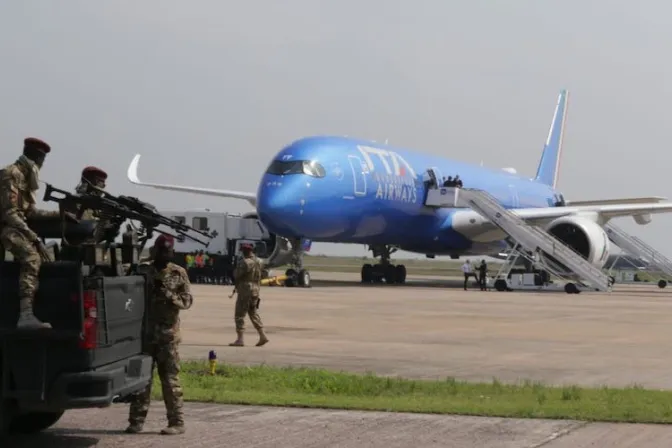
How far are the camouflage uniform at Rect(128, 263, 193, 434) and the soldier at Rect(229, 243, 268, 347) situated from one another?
7269 millimetres

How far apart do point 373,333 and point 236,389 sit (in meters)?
7.21

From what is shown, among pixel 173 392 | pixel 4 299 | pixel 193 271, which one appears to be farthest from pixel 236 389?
pixel 193 271

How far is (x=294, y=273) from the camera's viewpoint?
1448 inches

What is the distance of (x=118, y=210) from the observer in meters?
8.47

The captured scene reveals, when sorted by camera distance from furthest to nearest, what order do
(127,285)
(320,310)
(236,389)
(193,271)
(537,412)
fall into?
(193,271) → (320,310) → (236,389) → (537,412) → (127,285)

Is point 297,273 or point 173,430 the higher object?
point 297,273

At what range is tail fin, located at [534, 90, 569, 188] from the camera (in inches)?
2338

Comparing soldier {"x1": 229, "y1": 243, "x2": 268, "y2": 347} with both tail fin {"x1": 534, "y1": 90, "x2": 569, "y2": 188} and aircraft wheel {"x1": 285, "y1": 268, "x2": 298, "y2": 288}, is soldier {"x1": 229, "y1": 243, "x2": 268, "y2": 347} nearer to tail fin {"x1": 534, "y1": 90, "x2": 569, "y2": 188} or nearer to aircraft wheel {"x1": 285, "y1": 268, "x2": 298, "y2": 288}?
aircraft wheel {"x1": 285, "y1": 268, "x2": 298, "y2": 288}

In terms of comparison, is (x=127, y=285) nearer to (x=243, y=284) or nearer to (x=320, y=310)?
(x=243, y=284)

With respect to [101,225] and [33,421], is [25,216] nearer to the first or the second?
[101,225]

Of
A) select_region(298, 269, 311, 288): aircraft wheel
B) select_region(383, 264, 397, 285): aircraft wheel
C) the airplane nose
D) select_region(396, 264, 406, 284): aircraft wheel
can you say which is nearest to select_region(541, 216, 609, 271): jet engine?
select_region(396, 264, 406, 284): aircraft wheel

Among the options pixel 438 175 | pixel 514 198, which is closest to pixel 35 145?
pixel 438 175

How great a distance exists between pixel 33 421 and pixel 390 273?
1424 inches

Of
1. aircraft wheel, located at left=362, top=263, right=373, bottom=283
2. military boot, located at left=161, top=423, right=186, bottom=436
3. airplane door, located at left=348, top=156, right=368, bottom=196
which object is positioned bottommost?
military boot, located at left=161, top=423, right=186, bottom=436
